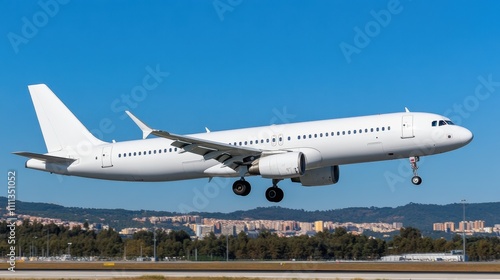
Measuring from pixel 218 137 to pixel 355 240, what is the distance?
76286 mm

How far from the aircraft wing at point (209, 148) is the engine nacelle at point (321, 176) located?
5.14 metres

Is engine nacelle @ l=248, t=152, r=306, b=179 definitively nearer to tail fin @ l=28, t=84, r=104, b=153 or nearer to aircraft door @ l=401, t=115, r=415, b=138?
aircraft door @ l=401, t=115, r=415, b=138

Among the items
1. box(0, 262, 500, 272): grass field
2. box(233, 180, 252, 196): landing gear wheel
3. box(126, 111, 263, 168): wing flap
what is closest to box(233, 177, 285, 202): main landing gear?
box(233, 180, 252, 196): landing gear wheel

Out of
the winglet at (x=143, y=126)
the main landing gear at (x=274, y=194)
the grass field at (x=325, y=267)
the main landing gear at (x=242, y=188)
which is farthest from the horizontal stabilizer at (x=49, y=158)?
the main landing gear at (x=274, y=194)

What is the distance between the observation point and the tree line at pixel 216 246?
107 meters

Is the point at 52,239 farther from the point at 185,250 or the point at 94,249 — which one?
the point at 185,250

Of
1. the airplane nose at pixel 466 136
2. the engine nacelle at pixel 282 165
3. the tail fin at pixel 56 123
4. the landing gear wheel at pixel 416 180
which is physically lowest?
the landing gear wheel at pixel 416 180

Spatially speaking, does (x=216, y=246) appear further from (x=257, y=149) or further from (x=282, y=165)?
(x=282, y=165)

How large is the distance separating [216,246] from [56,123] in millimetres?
58108

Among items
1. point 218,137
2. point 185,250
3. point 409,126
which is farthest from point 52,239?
point 409,126

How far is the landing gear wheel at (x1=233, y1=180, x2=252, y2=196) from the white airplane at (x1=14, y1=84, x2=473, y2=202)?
0.07 m

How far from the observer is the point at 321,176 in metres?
54.7

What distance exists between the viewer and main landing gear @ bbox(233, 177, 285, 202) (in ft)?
177

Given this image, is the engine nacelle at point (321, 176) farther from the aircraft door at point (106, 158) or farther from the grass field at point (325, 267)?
the aircraft door at point (106, 158)
